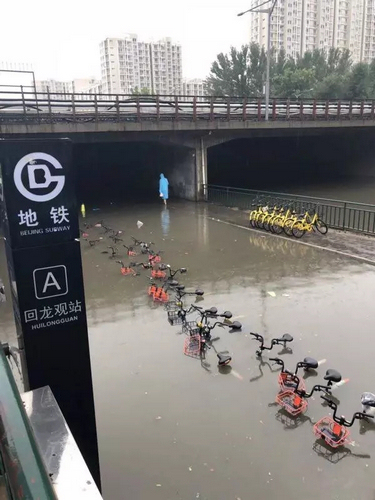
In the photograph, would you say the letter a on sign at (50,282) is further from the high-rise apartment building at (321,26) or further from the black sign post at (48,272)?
the high-rise apartment building at (321,26)

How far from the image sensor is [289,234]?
44.0ft

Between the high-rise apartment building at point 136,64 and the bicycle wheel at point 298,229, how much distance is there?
76081mm

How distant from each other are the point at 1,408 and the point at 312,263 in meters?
9.93

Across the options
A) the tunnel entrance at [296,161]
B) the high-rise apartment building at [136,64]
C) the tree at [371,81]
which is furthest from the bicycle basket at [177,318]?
the high-rise apartment building at [136,64]

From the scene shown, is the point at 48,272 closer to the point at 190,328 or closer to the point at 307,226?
the point at 190,328

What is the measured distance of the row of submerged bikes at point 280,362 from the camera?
4410 mm

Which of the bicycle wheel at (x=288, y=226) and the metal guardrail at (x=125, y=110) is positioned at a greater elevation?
the metal guardrail at (x=125, y=110)

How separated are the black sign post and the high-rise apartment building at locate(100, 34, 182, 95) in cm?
8544

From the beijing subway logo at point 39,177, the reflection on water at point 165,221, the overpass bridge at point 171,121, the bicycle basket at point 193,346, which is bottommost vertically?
the reflection on water at point 165,221

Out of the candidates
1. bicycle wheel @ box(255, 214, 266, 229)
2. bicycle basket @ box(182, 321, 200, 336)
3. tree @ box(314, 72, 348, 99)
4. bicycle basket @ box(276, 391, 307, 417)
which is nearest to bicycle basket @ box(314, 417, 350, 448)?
bicycle basket @ box(276, 391, 307, 417)

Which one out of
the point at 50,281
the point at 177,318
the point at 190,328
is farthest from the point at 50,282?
the point at 177,318

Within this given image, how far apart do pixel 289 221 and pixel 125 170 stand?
2065 cm

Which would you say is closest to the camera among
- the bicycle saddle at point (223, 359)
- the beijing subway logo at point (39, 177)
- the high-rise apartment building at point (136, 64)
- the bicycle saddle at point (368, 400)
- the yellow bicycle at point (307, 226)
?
the beijing subway logo at point (39, 177)

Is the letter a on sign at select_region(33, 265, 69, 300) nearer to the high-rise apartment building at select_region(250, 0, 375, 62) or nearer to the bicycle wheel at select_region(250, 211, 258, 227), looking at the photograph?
the bicycle wheel at select_region(250, 211, 258, 227)
